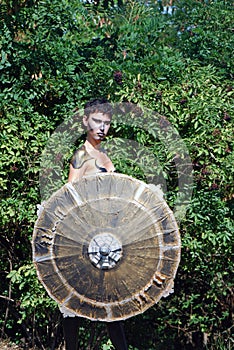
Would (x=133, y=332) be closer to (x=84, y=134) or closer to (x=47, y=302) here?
(x=47, y=302)

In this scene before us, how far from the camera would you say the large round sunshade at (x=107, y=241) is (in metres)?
4.27

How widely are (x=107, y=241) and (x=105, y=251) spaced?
0.06 metres

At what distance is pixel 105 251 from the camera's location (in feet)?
13.8

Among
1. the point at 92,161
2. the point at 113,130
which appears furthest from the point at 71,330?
the point at 113,130

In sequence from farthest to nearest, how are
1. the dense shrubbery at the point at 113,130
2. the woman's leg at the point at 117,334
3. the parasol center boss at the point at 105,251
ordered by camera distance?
the dense shrubbery at the point at 113,130 → the woman's leg at the point at 117,334 → the parasol center boss at the point at 105,251

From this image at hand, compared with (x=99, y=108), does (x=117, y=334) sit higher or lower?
lower

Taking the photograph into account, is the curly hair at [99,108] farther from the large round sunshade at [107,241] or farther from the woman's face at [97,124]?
the large round sunshade at [107,241]

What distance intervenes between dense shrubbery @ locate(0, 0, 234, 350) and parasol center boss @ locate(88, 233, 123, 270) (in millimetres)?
1309

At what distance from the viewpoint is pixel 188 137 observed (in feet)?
19.2

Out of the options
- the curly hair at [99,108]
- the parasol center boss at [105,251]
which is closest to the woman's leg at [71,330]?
the parasol center boss at [105,251]

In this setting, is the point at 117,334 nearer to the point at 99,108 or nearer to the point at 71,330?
the point at 71,330

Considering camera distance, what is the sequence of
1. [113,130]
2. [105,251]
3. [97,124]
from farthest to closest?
[113,130] → [97,124] → [105,251]

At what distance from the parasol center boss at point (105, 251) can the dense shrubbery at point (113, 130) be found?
1309 millimetres

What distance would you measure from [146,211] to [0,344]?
2.79 meters
